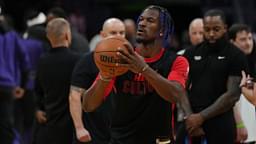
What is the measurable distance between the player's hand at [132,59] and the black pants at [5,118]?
4714 millimetres

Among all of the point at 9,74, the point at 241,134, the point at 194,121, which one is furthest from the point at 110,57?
the point at 9,74

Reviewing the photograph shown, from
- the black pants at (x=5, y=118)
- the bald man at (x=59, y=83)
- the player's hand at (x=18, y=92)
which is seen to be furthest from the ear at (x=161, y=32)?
the player's hand at (x=18, y=92)

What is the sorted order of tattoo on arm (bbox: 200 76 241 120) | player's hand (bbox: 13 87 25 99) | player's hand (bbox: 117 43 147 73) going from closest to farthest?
1. player's hand (bbox: 117 43 147 73)
2. tattoo on arm (bbox: 200 76 241 120)
3. player's hand (bbox: 13 87 25 99)

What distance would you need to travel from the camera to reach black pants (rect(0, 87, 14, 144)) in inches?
411

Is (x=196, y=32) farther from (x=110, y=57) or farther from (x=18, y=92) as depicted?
(x=110, y=57)

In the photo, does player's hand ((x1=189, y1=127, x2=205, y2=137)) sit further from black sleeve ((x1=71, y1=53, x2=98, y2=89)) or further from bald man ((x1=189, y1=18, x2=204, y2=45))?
bald man ((x1=189, y1=18, x2=204, y2=45))

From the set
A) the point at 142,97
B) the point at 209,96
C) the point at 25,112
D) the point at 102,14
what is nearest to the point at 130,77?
the point at 142,97

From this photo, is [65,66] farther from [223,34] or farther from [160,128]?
[160,128]

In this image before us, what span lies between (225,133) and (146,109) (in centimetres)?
245

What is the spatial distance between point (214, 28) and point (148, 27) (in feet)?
7.88

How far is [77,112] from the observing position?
8258mm

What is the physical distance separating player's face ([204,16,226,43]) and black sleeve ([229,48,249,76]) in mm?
278

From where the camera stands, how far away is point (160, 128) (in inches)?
255

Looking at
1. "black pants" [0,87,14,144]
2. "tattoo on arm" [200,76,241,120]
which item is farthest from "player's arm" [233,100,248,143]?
"black pants" [0,87,14,144]
